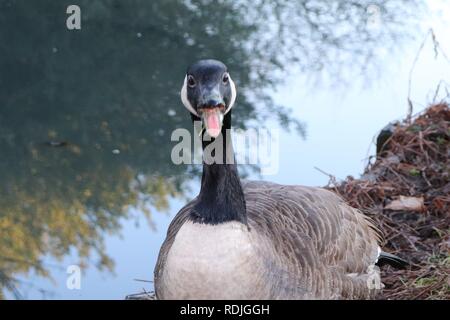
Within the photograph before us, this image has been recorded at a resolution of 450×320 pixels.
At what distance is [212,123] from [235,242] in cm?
42

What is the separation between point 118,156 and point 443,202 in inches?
89.3

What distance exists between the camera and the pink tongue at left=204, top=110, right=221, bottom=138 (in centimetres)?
214

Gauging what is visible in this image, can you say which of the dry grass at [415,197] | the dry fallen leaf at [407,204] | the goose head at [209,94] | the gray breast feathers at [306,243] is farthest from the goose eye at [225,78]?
the dry fallen leaf at [407,204]

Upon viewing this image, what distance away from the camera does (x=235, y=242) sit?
2295mm

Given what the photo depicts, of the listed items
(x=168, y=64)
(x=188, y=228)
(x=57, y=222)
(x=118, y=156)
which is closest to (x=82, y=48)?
(x=168, y=64)

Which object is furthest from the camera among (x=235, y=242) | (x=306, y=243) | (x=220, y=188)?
(x=306, y=243)

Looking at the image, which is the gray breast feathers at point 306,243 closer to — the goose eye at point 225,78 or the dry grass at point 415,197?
the dry grass at point 415,197

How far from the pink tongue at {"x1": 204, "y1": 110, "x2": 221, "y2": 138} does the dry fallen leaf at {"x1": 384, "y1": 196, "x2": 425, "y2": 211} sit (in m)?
1.81

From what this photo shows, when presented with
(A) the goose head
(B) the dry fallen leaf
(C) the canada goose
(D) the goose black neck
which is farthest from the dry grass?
(A) the goose head

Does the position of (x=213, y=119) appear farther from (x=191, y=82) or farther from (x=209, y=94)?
(x=191, y=82)

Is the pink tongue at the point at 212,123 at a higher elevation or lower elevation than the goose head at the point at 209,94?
lower

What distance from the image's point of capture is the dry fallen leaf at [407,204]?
3645mm

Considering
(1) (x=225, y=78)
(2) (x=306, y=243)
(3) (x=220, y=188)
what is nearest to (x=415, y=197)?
(2) (x=306, y=243)

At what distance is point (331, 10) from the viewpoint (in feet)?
24.1
